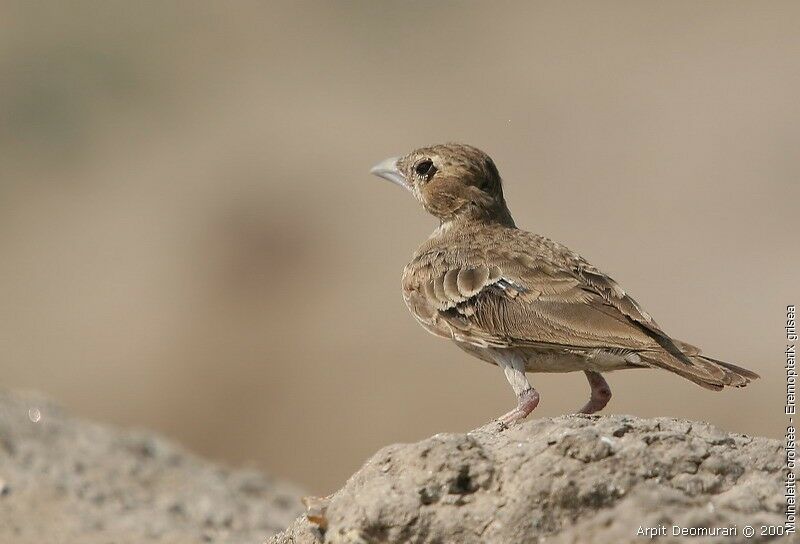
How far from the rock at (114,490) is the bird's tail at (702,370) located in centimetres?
338

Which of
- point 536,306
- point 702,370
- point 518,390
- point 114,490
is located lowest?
point 702,370

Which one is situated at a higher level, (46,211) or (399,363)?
(46,211)

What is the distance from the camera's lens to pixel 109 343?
21.9 m

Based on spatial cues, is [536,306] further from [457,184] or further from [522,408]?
[457,184]

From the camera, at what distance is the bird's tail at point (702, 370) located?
21.8 ft

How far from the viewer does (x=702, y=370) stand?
6688mm

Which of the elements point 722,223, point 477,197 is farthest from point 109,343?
point 477,197

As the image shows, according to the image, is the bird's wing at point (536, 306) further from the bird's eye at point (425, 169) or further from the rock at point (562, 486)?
the bird's eye at point (425, 169)

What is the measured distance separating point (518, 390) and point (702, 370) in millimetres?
920

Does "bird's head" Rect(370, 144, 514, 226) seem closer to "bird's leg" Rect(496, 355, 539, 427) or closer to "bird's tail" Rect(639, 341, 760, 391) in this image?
"bird's leg" Rect(496, 355, 539, 427)

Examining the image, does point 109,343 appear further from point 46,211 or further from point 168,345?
point 46,211

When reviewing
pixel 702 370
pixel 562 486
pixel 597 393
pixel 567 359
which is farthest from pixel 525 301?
pixel 562 486

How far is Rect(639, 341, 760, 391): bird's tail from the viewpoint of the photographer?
261 inches

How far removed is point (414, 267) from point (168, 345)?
45.7ft
